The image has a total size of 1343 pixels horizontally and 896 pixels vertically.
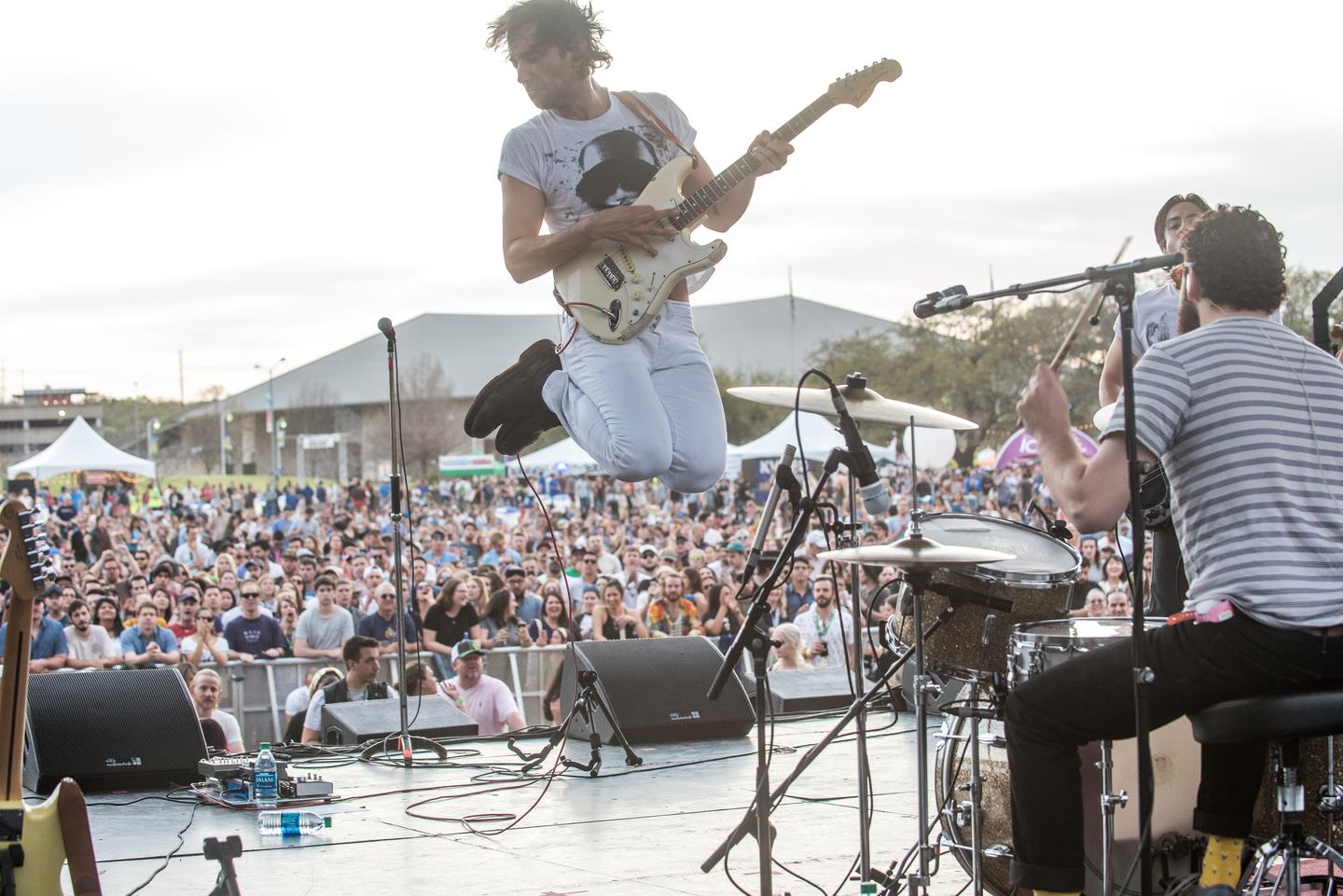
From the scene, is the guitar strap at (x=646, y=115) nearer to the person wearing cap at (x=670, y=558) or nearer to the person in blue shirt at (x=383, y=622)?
the person in blue shirt at (x=383, y=622)

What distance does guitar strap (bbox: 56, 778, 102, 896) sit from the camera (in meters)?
2.82

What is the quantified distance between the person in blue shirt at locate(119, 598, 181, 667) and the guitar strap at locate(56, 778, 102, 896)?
617cm

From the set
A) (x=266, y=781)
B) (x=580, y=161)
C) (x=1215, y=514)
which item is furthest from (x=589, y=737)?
(x=1215, y=514)

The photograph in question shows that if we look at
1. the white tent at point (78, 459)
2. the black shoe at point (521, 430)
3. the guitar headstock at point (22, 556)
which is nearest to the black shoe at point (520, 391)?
the black shoe at point (521, 430)

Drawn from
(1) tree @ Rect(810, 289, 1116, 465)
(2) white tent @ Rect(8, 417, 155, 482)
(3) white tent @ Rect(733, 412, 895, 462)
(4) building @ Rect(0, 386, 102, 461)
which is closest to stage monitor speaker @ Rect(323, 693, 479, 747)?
(3) white tent @ Rect(733, 412, 895, 462)

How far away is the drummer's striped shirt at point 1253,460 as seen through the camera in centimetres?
258

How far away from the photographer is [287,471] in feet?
228

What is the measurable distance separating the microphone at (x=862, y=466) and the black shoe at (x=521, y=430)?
0.87m

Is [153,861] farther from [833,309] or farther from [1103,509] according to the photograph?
[833,309]

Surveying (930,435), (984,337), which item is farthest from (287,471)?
(930,435)

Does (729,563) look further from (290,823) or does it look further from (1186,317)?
(1186,317)

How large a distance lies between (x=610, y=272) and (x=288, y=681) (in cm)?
628

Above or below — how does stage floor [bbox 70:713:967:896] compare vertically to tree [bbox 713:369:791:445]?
below

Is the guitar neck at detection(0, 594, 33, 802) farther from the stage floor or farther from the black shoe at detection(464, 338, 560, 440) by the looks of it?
the black shoe at detection(464, 338, 560, 440)
